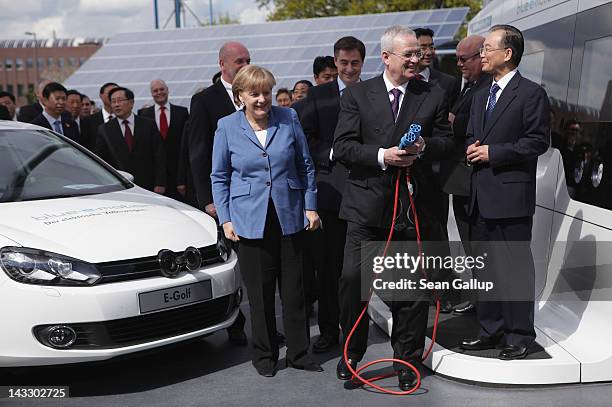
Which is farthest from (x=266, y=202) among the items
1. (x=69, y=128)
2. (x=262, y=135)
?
(x=69, y=128)

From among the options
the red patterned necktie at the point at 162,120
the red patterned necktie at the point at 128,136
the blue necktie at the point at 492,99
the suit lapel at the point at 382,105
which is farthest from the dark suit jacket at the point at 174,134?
the blue necktie at the point at 492,99

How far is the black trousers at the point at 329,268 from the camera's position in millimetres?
5570

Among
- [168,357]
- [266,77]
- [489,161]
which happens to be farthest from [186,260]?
[489,161]

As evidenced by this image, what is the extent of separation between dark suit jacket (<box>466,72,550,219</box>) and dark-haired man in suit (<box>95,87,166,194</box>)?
4.33 m

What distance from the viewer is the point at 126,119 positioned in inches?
340

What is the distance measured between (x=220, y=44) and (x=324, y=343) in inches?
912

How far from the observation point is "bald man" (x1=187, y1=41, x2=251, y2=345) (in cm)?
566

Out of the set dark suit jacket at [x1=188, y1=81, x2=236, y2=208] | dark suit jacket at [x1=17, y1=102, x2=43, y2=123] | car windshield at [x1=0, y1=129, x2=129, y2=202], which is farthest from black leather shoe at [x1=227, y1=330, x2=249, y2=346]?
dark suit jacket at [x1=17, y1=102, x2=43, y2=123]

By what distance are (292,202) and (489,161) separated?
1.26 m

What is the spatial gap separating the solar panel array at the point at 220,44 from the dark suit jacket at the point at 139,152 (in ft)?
44.3

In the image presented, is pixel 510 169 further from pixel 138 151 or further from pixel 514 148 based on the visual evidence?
pixel 138 151

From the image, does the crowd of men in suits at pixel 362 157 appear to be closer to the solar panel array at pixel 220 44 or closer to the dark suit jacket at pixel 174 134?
the dark suit jacket at pixel 174 134

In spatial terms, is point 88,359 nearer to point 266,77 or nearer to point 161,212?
point 161,212

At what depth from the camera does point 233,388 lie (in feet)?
15.7
